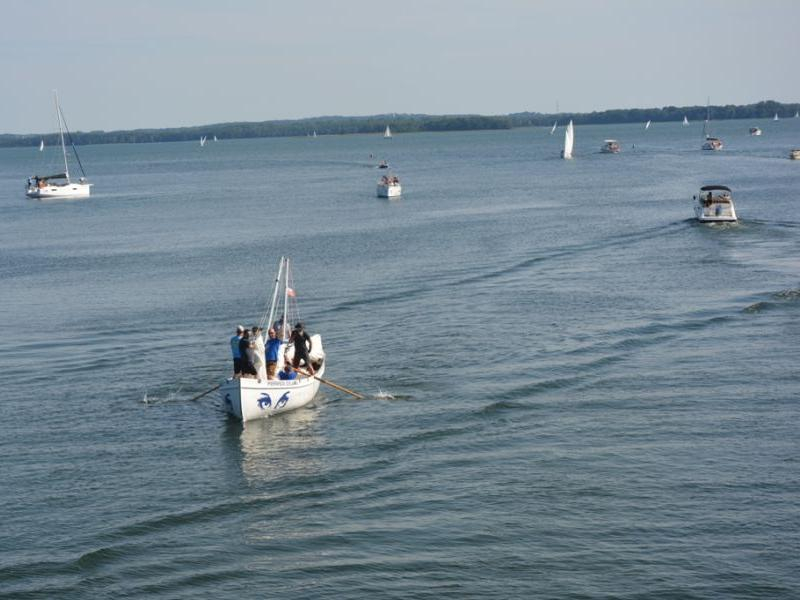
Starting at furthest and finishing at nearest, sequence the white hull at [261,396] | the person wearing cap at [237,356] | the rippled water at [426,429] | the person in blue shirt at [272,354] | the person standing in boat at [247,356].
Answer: the person in blue shirt at [272,354] < the person wearing cap at [237,356] < the person standing in boat at [247,356] < the white hull at [261,396] < the rippled water at [426,429]

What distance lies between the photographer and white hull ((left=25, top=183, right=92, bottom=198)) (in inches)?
4887

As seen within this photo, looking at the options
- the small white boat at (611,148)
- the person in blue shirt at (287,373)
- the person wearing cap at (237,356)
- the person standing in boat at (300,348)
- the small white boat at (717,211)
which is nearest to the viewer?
the person wearing cap at (237,356)

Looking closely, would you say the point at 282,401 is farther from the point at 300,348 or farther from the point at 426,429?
the point at 426,429

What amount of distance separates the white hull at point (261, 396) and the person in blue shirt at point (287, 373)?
219 mm

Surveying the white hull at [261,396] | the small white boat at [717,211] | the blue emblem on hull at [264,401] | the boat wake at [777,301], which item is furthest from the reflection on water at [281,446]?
the small white boat at [717,211]

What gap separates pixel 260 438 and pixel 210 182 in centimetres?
12699

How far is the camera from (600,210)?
284 ft

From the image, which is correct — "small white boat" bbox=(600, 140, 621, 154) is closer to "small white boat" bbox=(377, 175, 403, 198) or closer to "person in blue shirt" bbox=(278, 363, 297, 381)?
"small white boat" bbox=(377, 175, 403, 198)

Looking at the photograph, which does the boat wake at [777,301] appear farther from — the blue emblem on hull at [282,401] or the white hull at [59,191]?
the white hull at [59,191]

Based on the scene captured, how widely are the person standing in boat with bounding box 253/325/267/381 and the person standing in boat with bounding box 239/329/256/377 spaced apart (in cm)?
12

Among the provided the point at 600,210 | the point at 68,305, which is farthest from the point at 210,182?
Result: the point at 68,305

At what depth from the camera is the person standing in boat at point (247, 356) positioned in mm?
32375

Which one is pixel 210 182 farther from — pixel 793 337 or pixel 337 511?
pixel 337 511

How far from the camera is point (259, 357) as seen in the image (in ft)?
108
